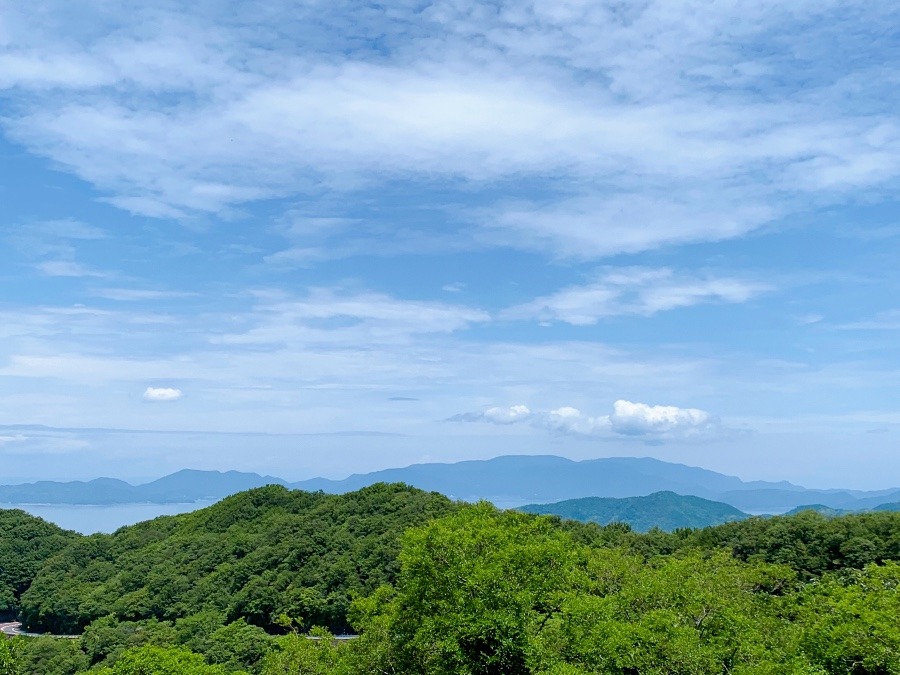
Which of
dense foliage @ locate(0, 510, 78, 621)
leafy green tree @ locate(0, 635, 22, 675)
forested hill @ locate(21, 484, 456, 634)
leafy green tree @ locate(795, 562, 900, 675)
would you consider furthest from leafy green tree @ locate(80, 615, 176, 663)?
leafy green tree @ locate(795, 562, 900, 675)

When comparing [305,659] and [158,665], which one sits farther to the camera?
[158,665]

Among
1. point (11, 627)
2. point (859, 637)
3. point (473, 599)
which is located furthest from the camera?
point (11, 627)

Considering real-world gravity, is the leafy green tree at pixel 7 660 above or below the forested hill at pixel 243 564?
above

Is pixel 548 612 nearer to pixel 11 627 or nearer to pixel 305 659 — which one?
pixel 305 659

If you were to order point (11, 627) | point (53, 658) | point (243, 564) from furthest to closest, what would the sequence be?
1. point (11, 627)
2. point (243, 564)
3. point (53, 658)

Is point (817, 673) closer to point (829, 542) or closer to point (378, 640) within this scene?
point (378, 640)

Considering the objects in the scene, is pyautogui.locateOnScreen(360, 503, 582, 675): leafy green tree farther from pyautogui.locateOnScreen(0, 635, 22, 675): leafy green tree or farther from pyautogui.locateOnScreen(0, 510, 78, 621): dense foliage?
pyautogui.locateOnScreen(0, 510, 78, 621): dense foliage

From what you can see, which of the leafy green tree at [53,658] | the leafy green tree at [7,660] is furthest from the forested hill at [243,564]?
the leafy green tree at [7,660]

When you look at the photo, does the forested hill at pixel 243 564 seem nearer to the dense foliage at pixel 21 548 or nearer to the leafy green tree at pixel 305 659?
the dense foliage at pixel 21 548

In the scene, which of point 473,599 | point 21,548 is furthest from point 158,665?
point 21,548

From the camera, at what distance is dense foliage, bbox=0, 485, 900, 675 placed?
55.6 ft

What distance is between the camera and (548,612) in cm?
2188

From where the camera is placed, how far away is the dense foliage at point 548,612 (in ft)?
55.6

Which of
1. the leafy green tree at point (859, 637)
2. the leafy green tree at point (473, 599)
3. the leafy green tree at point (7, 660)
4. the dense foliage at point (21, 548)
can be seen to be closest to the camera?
the leafy green tree at point (859, 637)
